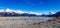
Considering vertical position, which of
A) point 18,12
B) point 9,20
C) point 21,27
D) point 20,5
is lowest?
point 21,27

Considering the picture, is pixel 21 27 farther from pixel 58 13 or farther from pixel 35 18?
pixel 58 13

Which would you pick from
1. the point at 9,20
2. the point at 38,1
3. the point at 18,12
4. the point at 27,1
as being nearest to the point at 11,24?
the point at 9,20

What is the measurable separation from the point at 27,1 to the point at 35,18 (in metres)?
0.33

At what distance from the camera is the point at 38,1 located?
5.70 ft

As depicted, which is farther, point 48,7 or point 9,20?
point 48,7

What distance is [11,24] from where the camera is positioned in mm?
1641

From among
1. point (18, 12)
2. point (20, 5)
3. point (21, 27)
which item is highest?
point (20, 5)

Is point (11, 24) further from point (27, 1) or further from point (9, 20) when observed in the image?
point (27, 1)

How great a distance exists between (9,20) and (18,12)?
0.66 ft

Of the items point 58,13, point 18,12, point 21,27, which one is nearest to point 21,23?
point 21,27

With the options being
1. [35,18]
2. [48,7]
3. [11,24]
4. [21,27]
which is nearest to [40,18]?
[35,18]

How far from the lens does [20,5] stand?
172cm

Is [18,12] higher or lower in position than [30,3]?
lower

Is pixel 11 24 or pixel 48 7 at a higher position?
pixel 48 7
